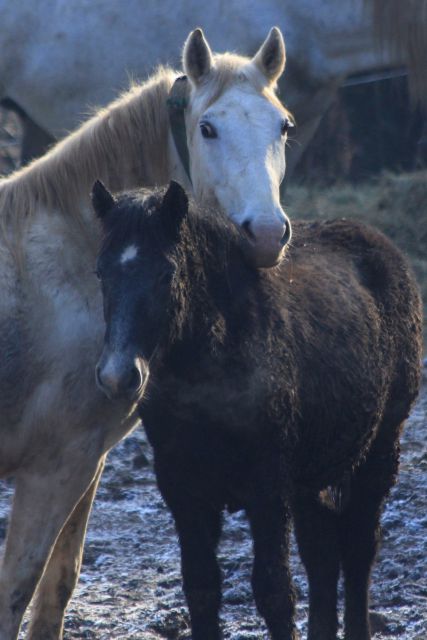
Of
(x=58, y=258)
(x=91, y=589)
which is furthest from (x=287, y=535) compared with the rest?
(x=91, y=589)

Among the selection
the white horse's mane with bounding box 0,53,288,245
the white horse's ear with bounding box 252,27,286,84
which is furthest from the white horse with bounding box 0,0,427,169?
the white horse's mane with bounding box 0,53,288,245

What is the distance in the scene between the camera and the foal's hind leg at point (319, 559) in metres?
3.91

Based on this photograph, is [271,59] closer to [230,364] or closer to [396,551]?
[230,364]

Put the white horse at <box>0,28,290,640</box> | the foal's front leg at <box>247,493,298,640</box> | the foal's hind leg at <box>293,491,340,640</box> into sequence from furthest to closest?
the foal's hind leg at <box>293,491,340,640</box> < the white horse at <box>0,28,290,640</box> < the foal's front leg at <box>247,493,298,640</box>

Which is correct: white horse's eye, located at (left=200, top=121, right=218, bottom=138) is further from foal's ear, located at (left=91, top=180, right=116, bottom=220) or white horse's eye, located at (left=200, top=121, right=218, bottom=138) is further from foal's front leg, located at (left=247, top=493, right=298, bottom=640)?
foal's front leg, located at (left=247, top=493, right=298, bottom=640)

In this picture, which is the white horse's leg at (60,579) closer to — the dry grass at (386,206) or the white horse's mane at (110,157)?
the white horse's mane at (110,157)

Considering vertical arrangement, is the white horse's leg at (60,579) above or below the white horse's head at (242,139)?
below

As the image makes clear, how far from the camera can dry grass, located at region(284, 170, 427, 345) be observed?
26.0 ft

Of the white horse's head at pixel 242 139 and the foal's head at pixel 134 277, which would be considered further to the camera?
the white horse's head at pixel 242 139

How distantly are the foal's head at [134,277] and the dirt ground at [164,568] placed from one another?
4.72 feet

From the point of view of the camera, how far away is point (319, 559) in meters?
3.94

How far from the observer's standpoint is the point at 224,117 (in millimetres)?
3646

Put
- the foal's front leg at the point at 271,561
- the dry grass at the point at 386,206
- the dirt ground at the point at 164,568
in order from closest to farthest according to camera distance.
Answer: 1. the foal's front leg at the point at 271,561
2. the dirt ground at the point at 164,568
3. the dry grass at the point at 386,206

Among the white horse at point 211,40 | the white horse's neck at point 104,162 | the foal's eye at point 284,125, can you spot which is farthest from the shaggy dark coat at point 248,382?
the white horse at point 211,40
